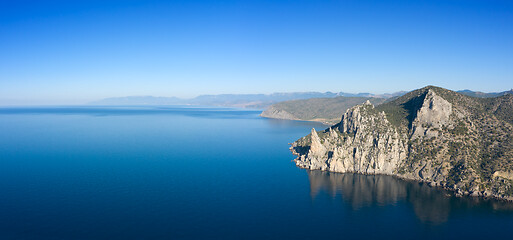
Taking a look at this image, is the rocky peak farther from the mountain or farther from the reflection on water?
the reflection on water

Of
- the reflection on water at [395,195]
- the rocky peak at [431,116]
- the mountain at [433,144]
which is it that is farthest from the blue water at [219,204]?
the rocky peak at [431,116]

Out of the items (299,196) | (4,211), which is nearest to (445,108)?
(299,196)

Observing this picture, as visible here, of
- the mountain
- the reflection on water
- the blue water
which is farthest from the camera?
the mountain

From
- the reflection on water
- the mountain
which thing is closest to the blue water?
the reflection on water

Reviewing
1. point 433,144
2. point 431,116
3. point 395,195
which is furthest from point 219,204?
point 431,116

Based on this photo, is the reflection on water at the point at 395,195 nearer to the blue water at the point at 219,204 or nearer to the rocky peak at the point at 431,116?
the blue water at the point at 219,204

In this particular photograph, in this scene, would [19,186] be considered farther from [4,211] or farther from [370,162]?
[370,162]
